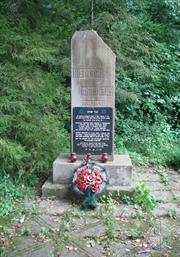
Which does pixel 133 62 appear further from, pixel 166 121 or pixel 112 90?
pixel 166 121

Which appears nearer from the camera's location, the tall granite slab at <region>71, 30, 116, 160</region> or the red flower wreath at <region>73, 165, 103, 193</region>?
the red flower wreath at <region>73, 165, 103, 193</region>

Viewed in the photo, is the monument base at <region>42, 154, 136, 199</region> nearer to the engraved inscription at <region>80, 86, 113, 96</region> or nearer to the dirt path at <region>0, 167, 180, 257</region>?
the dirt path at <region>0, 167, 180, 257</region>

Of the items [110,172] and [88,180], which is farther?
[110,172]

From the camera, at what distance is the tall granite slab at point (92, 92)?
4055 mm

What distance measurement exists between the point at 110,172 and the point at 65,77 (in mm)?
2389

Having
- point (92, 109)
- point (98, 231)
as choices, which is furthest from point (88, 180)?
point (92, 109)

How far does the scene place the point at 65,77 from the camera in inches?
229

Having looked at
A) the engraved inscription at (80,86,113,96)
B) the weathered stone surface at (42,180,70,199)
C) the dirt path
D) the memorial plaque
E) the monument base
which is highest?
the engraved inscription at (80,86,113,96)

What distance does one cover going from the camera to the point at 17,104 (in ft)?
13.4

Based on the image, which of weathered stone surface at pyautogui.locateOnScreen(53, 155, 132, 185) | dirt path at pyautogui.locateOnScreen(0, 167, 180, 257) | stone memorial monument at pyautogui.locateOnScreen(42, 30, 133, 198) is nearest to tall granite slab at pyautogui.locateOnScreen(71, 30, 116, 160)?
stone memorial monument at pyautogui.locateOnScreen(42, 30, 133, 198)

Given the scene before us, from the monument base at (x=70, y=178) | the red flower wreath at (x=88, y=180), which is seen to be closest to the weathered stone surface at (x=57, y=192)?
the monument base at (x=70, y=178)

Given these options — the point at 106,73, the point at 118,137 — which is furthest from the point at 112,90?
the point at 118,137

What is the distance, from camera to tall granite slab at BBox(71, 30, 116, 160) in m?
4.05

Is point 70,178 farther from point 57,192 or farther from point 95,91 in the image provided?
point 95,91
